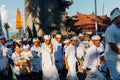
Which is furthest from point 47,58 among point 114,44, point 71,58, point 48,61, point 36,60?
point 114,44

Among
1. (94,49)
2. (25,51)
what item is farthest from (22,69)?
(94,49)

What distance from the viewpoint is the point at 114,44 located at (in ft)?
30.1

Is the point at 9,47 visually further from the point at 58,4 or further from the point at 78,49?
the point at 58,4

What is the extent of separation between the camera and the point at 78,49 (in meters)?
17.0

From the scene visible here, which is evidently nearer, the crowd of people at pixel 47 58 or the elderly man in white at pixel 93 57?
the elderly man in white at pixel 93 57

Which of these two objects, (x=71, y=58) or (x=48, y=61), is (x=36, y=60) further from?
(x=48, y=61)

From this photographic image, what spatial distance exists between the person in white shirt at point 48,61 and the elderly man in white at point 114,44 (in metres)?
5.13

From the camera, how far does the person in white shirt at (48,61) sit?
47.0 ft

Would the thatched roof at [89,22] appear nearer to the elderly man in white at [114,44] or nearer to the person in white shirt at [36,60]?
the person in white shirt at [36,60]

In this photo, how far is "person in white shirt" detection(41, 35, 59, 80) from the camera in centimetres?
1432

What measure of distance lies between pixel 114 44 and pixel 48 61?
218 inches

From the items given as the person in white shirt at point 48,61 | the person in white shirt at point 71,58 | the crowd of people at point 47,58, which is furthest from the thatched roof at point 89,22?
the person in white shirt at point 48,61

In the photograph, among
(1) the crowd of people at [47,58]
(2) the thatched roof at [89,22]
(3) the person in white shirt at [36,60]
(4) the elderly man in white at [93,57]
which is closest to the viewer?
(4) the elderly man in white at [93,57]

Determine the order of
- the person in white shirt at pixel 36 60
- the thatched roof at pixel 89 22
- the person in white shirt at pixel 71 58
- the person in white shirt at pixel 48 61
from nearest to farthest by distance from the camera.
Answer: the person in white shirt at pixel 48 61 → the person in white shirt at pixel 36 60 → the person in white shirt at pixel 71 58 → the thatched roof at pixel 89 22
